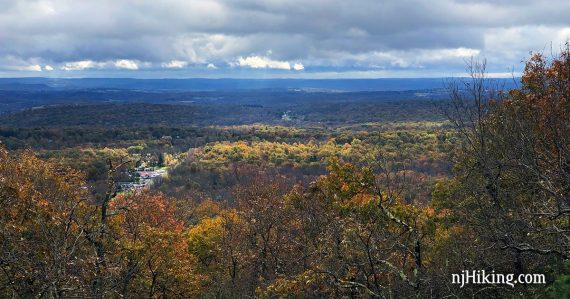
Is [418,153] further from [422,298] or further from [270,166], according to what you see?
[422,298]

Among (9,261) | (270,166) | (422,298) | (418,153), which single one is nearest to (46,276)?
(9,261)

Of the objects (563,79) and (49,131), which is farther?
(49,131)

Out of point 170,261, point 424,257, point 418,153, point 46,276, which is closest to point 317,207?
point 424,257

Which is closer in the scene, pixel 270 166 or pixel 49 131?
pixel 270 166

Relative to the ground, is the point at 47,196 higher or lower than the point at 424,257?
higher

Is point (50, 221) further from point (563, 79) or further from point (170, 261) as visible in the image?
point (563, 79)

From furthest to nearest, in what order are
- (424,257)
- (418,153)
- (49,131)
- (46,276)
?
1. (49,131)
2. (418,153)
3. (424,257)
4. (46,276)

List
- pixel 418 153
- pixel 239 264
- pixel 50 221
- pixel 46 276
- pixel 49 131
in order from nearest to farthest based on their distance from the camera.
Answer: pixel 46 276
pixel 50 221
pixel 239 264
pixel 418 153
pixel 49 131

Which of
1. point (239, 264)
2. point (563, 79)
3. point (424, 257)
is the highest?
point (563, 79)

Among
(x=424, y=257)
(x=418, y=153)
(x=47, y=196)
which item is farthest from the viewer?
(x=418, y=153)
